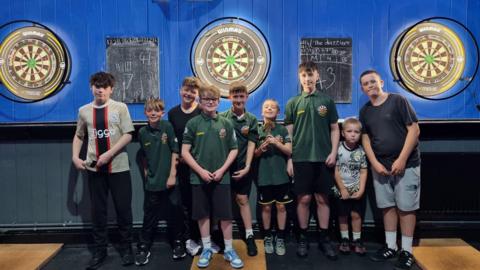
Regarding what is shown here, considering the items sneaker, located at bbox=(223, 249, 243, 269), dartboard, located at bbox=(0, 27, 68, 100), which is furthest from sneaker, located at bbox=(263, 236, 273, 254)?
dartboard, located at bbox=(0, 27, 68, 100)

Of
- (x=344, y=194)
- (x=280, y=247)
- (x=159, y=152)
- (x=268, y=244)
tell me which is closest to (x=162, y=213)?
(x=159, y=152)

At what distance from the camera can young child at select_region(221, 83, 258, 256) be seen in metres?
3.11

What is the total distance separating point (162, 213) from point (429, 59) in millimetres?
2828

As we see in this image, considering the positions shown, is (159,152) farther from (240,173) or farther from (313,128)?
(313,128)

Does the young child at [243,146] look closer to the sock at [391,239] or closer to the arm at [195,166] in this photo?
the arm at [195,166]

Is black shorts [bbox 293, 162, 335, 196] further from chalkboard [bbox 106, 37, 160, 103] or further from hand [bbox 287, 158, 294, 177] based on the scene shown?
chalkboard [bbox 106, 37, 160, 103]

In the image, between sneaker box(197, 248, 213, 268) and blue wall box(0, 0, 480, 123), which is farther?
blue wall box(0, 0, 480, 123)

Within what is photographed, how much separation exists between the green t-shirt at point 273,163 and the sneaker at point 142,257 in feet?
3.53

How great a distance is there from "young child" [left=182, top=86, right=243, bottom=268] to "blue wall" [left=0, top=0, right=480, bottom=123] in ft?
2.44

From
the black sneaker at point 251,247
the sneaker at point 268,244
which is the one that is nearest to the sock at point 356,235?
the sneaker at point 268,244

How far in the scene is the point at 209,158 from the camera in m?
2.97

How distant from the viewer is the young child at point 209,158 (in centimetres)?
296

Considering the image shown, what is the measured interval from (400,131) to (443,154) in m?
0.84

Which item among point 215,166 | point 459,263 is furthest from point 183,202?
point 459,263
